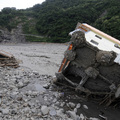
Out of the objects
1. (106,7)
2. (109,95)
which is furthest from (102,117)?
(106,7)

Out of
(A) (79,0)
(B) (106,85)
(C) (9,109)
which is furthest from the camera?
(A) (79,0)

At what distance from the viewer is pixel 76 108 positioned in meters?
4.93

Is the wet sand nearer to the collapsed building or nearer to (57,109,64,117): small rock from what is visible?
the collapsed building

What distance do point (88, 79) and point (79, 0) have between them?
68.6m

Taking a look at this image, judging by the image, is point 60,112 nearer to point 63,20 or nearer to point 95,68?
point 95,68

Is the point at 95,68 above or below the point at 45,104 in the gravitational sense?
above

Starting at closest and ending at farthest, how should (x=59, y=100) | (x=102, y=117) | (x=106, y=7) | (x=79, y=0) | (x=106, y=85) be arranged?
(x=102, y=117)
(x=106, y=85)
(x=59, y=100)
(x=106, y=7)
(x=79, y=0)

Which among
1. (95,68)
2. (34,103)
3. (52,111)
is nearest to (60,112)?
(52,111)

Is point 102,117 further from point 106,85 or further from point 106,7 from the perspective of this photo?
point 106,7


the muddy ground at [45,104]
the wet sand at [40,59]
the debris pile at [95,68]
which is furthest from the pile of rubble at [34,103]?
the wet sand at [40,59]

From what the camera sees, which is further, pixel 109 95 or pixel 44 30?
pixel 44 30

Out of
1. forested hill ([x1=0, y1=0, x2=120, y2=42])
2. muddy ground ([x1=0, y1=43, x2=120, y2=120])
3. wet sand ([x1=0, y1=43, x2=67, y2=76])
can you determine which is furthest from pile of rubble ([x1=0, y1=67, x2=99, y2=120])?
forested hill ([x1=0, y1=0, x2=120, y2=42])

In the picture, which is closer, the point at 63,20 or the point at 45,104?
the point at 45,104

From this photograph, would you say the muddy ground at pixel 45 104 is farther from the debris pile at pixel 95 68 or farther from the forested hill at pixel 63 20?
the forested hill at pixel 63 20
